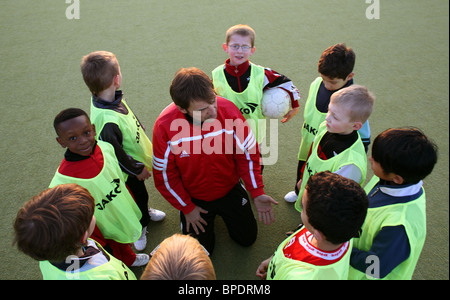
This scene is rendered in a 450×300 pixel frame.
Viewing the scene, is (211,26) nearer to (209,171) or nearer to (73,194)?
(209,171)

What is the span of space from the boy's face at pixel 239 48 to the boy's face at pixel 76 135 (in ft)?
4.29

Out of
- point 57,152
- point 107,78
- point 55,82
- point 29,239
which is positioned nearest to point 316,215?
point 29,239

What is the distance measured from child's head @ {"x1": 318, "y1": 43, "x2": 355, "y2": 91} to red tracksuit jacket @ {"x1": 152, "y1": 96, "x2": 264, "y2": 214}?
770 mm

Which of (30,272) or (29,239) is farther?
(30,272)

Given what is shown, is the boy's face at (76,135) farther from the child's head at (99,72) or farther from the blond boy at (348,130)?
the blond boy at (348,130)

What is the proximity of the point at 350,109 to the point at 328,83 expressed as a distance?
54 centimetres

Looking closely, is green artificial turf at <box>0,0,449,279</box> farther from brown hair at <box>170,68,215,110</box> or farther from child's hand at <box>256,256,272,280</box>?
brown hair at <box>170,68,215,110</box>

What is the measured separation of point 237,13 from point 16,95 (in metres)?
4.40

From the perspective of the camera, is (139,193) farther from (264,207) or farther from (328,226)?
(328,226)

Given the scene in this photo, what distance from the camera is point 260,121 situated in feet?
8.83

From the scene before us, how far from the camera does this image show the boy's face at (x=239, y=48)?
2453mm

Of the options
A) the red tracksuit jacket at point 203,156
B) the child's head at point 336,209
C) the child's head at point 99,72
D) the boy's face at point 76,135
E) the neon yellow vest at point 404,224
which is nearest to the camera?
the child's head at point 336,209

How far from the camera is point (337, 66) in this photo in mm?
2215

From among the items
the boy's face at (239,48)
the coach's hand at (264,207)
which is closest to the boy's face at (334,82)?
the boy's face at (239,48)
